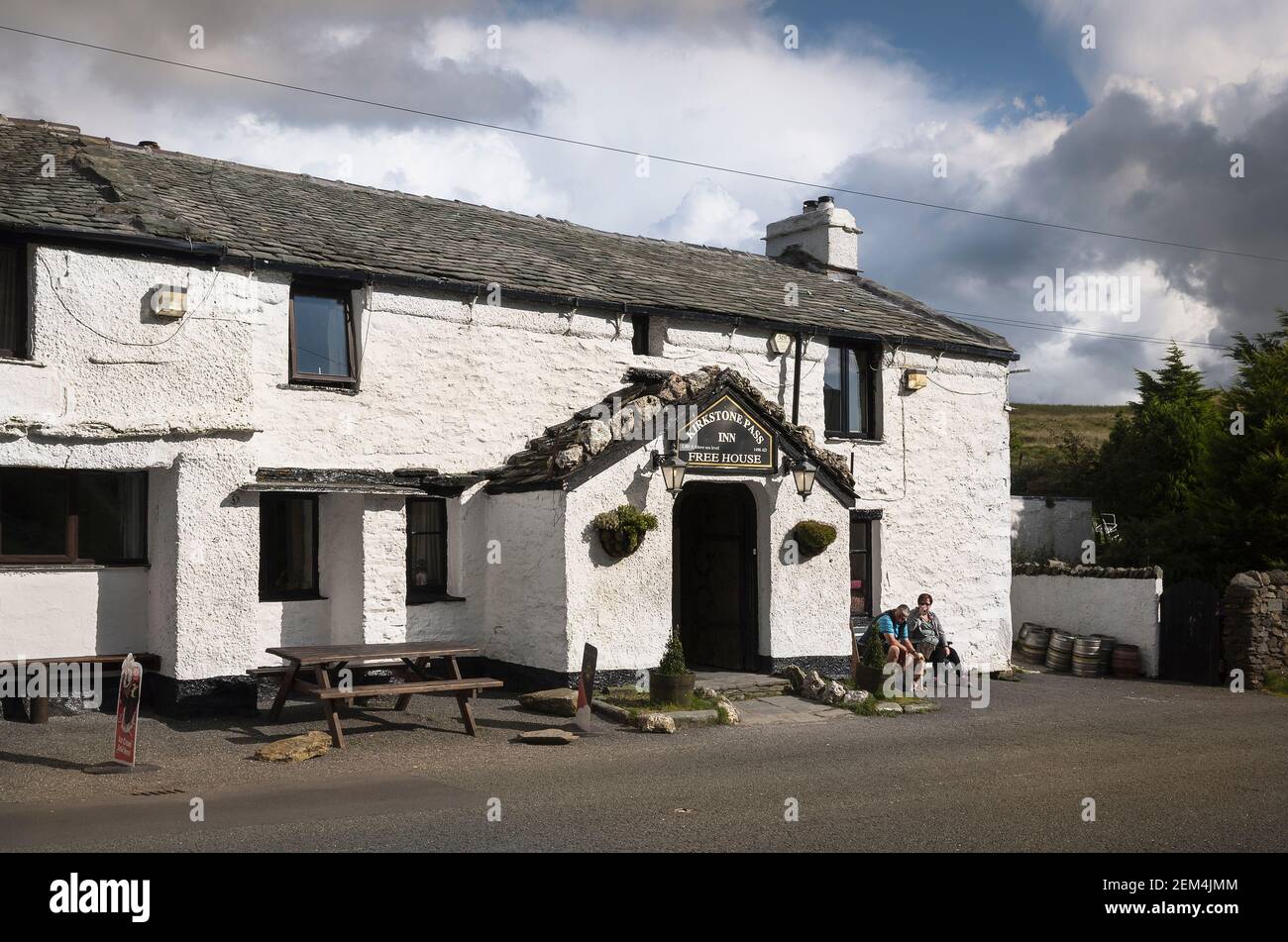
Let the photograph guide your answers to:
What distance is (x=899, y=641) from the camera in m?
15.9

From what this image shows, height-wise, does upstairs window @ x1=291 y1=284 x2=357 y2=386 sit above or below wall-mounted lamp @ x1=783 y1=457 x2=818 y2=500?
above

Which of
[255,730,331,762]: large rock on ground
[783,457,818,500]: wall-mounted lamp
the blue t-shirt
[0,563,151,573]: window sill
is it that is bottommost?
[255,730,331,762]: large rock on ground

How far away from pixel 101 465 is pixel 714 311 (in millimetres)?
8556

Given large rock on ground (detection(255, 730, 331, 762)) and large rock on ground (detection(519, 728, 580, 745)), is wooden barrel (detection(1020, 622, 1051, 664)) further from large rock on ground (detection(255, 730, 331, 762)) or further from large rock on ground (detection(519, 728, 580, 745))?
large rock on ground (detection(255, 730, 331, 762))

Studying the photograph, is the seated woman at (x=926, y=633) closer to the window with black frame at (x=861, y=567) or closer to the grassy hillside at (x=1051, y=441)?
the window with black frame at (x=861, y=567)

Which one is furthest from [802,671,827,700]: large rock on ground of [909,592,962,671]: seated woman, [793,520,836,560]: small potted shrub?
[909,592,962,671]: seated woman

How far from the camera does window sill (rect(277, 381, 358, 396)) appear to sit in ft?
44.8

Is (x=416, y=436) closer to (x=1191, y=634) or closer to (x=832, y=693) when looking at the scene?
(x=832, y=693)

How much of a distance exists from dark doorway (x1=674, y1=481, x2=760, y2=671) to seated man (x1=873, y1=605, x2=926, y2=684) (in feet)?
5.81

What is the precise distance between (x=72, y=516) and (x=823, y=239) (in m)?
15.0

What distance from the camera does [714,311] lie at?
17.0m

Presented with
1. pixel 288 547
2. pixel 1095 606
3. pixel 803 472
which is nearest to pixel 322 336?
pixel 288 547
